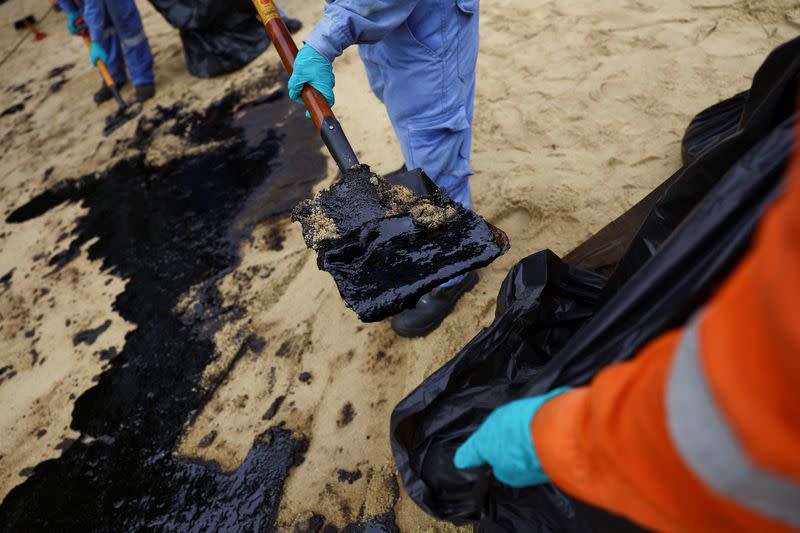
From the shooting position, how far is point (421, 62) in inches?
59.2

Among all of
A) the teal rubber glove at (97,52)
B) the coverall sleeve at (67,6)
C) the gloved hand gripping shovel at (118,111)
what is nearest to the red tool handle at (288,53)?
the gloved hand gripping shovel at (118,111)

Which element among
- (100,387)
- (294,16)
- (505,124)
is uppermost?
(294,16)

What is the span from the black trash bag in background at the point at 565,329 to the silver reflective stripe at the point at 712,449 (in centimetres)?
31

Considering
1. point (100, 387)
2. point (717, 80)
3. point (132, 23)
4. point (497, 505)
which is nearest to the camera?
point (497, 505)

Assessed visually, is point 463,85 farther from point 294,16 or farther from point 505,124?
point 294,16

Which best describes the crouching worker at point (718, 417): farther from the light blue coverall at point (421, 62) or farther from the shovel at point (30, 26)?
the shovel at point (30, 26)

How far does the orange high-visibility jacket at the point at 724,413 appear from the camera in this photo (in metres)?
0.41

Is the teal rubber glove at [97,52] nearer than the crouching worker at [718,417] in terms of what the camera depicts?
No

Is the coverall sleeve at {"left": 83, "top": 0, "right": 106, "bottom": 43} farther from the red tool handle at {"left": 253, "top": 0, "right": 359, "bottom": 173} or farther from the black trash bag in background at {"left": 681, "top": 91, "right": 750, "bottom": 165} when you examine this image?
the black trash bag in background at {"left": 681, "top": 91, "right": 750, "bottom": 165}

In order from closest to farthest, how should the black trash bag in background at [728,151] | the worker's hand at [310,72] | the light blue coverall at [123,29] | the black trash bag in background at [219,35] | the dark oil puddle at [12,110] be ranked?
the black trash bag in background at [728,151], the worker's hand at [310,72], the black trash bag in background at [219,35], the light blue coverall at [123,29], the dark oil puddle at [12,110]

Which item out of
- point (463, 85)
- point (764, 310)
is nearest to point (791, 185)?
point (764, 310)

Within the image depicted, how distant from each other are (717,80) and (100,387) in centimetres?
316

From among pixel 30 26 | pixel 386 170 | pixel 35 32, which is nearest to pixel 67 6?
pixel 35 32

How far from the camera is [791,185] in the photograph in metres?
0.44
